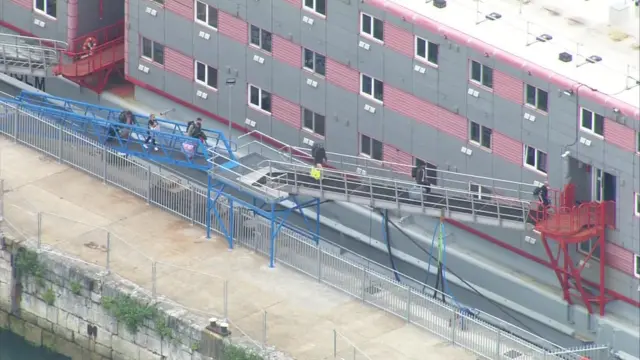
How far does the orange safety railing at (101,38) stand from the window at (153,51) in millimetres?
3483

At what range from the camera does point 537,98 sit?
93.1m

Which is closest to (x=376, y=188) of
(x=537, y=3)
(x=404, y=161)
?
(x=404, y=161)

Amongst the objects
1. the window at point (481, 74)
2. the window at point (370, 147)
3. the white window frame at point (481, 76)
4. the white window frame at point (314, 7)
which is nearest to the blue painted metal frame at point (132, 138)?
the window at point (370, 147)

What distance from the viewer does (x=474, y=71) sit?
95.1 m

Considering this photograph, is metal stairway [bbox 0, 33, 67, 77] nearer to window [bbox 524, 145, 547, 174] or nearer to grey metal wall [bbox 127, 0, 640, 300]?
grey metal wall [bbox 127, 0, 640, 300]

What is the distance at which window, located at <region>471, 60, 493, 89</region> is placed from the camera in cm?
9456

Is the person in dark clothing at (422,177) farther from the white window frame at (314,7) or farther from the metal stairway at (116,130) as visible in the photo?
the metal stairway at (116,130)

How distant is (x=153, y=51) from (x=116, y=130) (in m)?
4.59

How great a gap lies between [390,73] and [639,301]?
13.0 metres

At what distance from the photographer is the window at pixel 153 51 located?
10675 cm

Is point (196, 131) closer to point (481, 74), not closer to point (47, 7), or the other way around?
point (481, 74)

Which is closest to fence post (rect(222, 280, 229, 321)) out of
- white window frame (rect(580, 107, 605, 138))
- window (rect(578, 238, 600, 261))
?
window (rect(578, 238, 600, 261))

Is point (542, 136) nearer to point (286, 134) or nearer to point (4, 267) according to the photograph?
point (286, 134)

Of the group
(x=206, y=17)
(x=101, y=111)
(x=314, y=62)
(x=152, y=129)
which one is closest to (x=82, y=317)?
(x=152, y=129)
